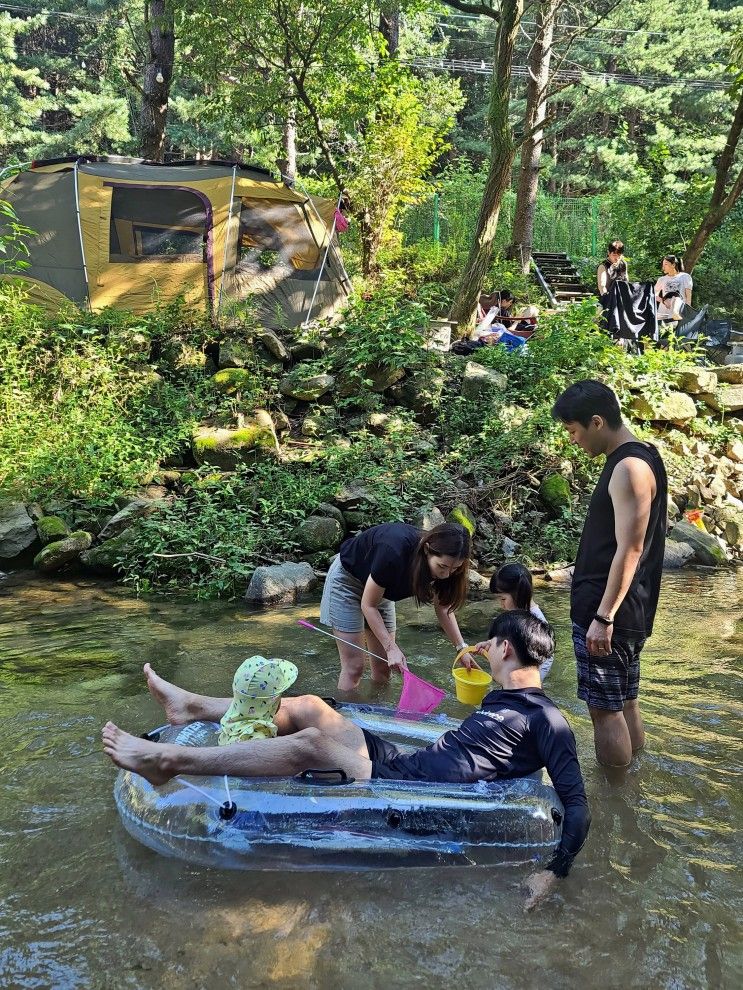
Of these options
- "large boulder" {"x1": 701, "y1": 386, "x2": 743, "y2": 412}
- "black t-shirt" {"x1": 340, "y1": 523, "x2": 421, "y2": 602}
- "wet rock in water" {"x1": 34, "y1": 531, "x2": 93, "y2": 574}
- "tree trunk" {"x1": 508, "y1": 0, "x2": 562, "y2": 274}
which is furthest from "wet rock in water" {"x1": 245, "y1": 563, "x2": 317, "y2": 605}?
"tree trunk" {"x1": 508, "y1": 0, "x2": 562, "y2": 274}

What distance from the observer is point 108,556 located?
7152mm

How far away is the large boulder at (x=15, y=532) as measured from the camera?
23.8 feet

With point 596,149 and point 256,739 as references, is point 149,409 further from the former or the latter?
point 596,149

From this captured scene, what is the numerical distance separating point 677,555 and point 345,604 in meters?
4.71

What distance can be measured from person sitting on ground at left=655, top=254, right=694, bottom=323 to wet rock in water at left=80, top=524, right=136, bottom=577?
319 inches

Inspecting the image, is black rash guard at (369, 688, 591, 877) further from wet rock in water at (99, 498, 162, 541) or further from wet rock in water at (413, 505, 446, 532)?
wet rock in water at (99, 498, 162, 541)

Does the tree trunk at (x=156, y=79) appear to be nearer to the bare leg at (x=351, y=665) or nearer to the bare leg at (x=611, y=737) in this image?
the bare leg at (x=351, y=665)

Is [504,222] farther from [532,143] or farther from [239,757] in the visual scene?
[239,757]

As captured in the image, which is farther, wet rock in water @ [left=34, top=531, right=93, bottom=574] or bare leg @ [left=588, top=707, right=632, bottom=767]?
wet rock in water @ [left=34, top=531, right=93, bottom=574]

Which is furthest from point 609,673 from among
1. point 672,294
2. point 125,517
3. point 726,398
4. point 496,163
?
point 672,294

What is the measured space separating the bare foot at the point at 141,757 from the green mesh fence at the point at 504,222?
1301 cm

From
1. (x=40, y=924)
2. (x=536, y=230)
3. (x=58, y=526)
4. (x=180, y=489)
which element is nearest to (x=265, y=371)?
Answer: (x=180, y=489)

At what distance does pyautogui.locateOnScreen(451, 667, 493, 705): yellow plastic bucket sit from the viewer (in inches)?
154

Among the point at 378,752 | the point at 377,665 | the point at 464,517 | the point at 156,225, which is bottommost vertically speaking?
the point at 464,517
